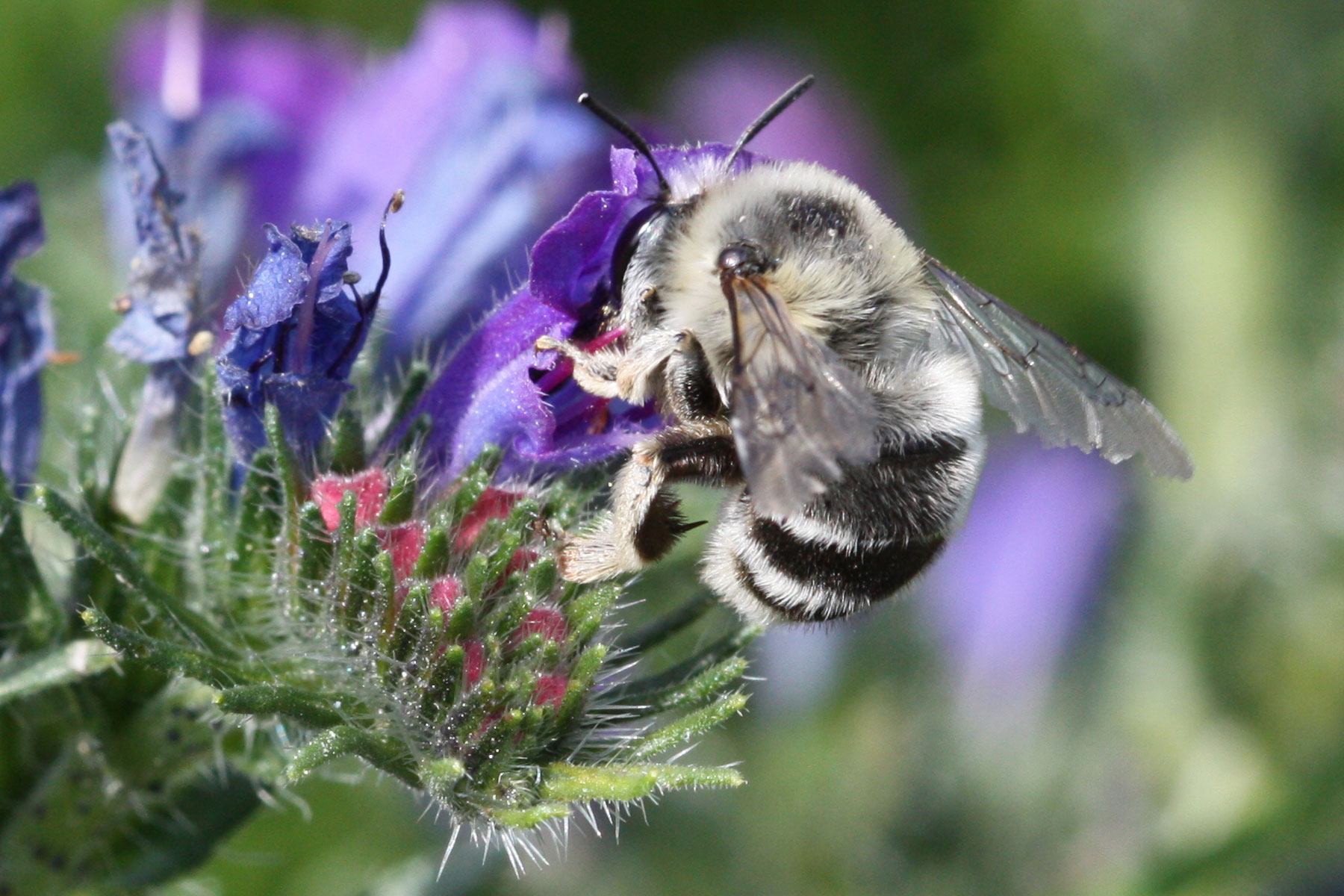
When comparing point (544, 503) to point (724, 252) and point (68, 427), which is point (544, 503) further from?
point (68, 427)

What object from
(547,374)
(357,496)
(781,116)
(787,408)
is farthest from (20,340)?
(781,116)

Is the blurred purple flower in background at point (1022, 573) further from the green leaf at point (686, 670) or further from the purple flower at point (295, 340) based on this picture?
the purple flower at point (295, 340)

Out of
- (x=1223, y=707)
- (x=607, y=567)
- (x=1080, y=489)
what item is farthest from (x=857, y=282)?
(x=1080, y=489)

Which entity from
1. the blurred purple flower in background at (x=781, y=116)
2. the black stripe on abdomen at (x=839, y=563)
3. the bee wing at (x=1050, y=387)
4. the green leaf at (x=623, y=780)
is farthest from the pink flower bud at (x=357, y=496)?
the blurred purple flower in background at (x=781, y=116)

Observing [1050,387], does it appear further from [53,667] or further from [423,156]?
[53,667]

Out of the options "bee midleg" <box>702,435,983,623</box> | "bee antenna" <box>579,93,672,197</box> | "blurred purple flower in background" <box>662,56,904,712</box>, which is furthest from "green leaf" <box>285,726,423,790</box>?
"blurred purple flower in background" <box>662,56,904,712</box>
